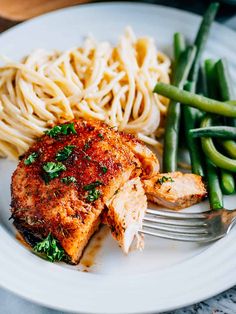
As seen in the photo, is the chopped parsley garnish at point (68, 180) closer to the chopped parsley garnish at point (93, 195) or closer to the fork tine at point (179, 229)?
the chopped parsley garnish at point (93, 195)

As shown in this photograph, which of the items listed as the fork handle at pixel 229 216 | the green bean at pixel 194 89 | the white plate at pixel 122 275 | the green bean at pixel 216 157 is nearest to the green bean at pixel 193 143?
the green bean at pixel 194 89

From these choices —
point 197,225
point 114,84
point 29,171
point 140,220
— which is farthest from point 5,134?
point 197,225

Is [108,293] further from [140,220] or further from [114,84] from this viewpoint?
[114,84]

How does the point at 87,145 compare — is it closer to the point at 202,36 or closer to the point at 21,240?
the point at 21,240

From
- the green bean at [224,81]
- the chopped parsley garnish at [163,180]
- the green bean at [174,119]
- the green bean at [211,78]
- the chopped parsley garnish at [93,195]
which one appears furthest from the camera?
the green bean at [211,78]

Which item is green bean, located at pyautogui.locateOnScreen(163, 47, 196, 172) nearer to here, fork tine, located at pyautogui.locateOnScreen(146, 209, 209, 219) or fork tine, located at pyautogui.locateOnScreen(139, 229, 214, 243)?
fork tine, located at pyautogui.locateOnScreen(146, 209, 209, 219)

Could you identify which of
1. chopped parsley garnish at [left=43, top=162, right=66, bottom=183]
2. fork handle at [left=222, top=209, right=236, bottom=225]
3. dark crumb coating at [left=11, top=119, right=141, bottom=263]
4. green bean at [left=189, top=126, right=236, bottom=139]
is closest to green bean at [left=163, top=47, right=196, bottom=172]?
green bean at [left=189, top=126, right=236, bottom=139]

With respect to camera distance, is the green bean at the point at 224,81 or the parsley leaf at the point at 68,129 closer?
the parsley leaf at the point at 68,129
